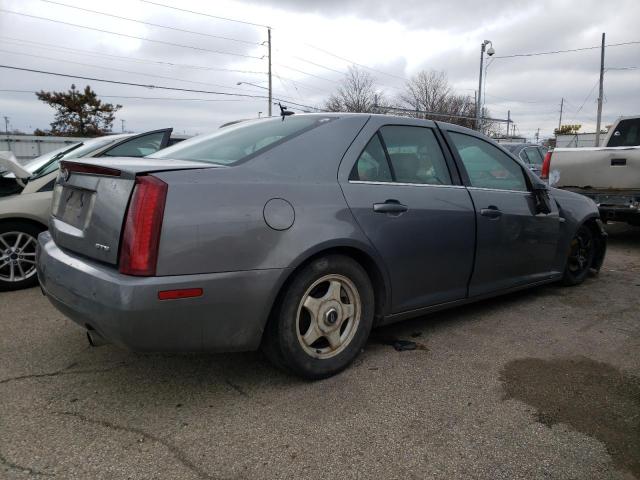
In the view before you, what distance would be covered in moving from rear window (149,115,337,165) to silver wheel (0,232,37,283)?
2.23 metres

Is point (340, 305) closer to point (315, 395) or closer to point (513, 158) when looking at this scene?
point (315, 395)

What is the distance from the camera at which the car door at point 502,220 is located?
373cm

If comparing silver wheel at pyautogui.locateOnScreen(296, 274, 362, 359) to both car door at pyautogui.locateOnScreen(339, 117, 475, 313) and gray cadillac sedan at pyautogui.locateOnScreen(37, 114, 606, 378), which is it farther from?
car door at pyautogui.locateOnScreen(339, 117, 475, 313)

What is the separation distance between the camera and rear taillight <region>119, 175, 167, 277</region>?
7.52ft

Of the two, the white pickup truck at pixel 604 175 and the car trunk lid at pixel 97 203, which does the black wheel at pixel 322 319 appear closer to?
the car trunk lid at pixel 97 203

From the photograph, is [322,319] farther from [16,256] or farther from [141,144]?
[141,144]

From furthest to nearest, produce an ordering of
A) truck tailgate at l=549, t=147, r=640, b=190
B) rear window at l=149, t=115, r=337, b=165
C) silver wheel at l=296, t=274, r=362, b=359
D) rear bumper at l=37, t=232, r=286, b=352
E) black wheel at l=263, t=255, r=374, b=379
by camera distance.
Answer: truck tailgate at l=549, t=147, r=640, b=190 → rear window at l=149, t=115, r=337, b=165 → silver wheel at l=296, t=274, r=362, b=359 → black wheel at l=263, t=255, r=374, b=379 → rear bumper at l=37, t=232, r=286, b=352

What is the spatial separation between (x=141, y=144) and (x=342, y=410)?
4.19 m

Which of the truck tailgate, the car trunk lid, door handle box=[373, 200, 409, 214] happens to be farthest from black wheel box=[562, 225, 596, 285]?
the car trunk lid

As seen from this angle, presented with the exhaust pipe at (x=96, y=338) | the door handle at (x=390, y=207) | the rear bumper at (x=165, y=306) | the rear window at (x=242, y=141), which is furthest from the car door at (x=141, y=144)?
the door handle at (x=390, y=207)

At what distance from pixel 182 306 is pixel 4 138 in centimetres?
2104

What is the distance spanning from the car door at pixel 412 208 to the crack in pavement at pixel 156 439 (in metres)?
1.50

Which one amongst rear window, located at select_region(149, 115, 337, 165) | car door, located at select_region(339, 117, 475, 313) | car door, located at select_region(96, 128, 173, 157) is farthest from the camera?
car door, located at select_region(96, 128, 173, 157)

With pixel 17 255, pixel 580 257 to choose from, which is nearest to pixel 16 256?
pixel 17 255
